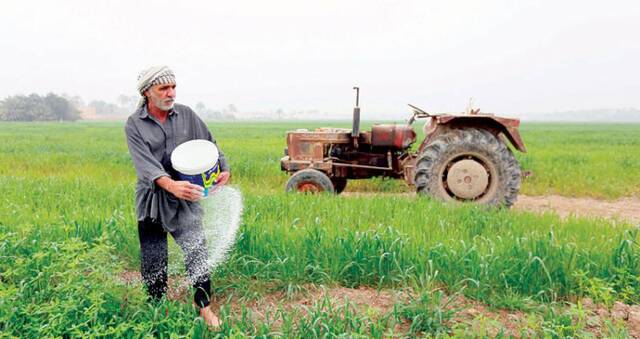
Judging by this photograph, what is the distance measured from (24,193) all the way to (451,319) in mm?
5845

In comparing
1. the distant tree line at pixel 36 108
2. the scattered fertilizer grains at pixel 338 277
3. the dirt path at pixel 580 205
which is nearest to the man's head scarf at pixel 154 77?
the scattered fertilizer grains at pixel 338 277

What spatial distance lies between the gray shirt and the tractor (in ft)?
11.8

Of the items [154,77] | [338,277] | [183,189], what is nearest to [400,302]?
[338,277]

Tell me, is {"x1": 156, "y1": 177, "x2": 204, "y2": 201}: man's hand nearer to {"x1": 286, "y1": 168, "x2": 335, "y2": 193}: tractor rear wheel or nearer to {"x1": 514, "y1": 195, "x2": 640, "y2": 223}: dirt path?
{"x1": 286, "y1": 168, "x2": 335, "y2": 193}: tractor rear wheel

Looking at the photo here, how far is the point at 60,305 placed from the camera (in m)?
2.66

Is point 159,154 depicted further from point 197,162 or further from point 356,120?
point 356,120

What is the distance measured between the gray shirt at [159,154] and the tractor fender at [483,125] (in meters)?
4.11

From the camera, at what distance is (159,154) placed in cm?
283

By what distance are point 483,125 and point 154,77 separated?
16.4 ft

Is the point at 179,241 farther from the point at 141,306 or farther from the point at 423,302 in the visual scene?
the point at 423,302

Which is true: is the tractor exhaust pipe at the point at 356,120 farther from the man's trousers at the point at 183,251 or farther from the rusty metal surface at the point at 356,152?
the man's trousers at the point at 183,251

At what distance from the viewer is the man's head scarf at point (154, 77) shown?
2654mm

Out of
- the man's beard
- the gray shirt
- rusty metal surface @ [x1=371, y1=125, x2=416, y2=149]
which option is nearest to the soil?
the gray shirt

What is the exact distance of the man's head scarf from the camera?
2654mm
